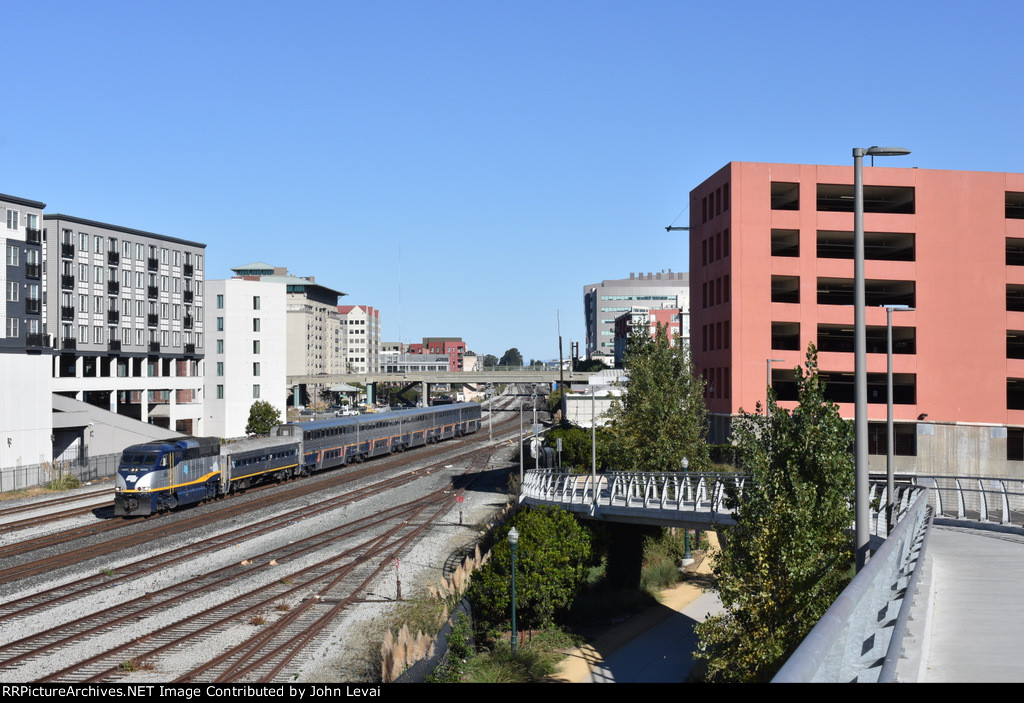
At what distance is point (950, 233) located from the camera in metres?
51.2

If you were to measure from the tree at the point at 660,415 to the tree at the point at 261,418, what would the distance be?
49.6 m

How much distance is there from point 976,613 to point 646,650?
19.9 m

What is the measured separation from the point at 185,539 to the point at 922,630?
34692 mm

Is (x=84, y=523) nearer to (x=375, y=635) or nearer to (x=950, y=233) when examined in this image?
(x=375, y=635)

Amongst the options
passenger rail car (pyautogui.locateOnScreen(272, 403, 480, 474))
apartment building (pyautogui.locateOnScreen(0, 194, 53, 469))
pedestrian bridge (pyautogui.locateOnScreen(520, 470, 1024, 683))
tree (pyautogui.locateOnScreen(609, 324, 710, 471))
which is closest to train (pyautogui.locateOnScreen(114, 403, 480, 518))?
passenger rail car (pyautogui.locateOnScreen(272, 403, 480, 474))

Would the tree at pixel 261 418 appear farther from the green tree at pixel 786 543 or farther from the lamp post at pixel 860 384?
the lamp post at pixel 860 384

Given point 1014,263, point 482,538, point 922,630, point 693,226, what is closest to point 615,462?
point 482,538

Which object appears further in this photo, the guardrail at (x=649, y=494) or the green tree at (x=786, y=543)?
the guardrail at (x=649, y=494)

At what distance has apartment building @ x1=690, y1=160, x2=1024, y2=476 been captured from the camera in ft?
168

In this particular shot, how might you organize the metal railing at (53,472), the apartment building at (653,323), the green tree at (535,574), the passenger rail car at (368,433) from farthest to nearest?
the apartment building at (653,323)
the passenger rail car at (368,433)
the metal railing at (53,472)
the green tree at (535,574)

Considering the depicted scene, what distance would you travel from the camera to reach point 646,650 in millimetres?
29781

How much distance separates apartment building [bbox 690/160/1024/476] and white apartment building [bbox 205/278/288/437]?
55647 millimetres

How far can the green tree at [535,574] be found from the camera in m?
30.5

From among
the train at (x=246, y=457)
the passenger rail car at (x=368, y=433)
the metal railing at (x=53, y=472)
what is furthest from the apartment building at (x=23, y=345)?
the passenger rail car at (x=368, y=433)
